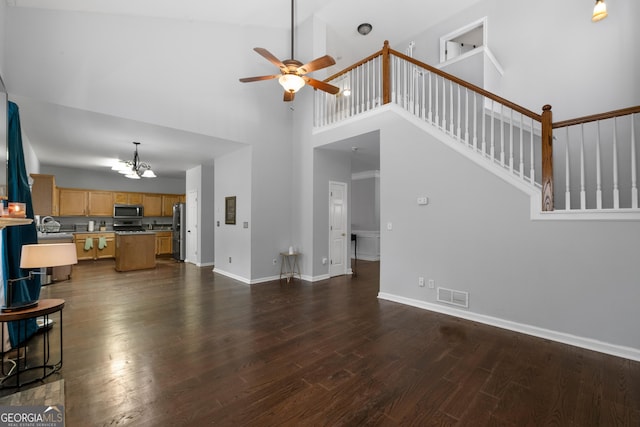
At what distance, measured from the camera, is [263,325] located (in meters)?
3.33

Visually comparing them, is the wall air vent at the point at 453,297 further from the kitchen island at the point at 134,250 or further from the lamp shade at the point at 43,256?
the kitchen island at the point at 134,250

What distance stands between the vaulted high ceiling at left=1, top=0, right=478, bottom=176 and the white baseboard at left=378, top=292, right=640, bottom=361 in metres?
4.29

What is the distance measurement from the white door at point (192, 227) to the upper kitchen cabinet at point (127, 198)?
2.51 meters

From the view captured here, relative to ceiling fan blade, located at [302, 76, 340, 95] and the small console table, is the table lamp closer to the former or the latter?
the small console table

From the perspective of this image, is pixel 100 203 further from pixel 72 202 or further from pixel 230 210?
pixel 230 210

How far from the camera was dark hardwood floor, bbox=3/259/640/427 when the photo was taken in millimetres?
1824

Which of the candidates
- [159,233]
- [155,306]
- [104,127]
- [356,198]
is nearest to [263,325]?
[155,306]

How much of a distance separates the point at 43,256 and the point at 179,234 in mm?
6439

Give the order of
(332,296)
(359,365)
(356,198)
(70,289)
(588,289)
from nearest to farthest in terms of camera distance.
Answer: (359,365) < (588,289) < (332,296) < (70,289) < (356,198)

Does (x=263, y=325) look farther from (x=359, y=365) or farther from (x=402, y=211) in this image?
(x=402, y=211)

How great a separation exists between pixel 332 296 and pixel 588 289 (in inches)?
122

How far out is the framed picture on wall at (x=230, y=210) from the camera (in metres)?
6.00

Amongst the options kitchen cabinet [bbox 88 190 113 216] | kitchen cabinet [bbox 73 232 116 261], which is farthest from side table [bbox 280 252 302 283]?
kitchen cabinet [bbox 88 190 113 216]

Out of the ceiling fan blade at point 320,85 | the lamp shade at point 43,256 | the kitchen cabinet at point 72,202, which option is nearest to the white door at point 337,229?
the ceiling fan blade at point 320,85
